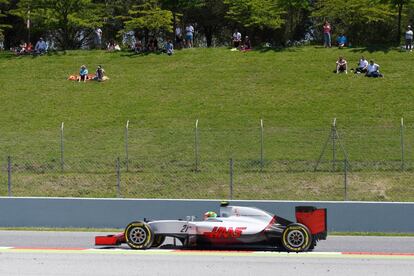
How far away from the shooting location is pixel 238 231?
15133mm

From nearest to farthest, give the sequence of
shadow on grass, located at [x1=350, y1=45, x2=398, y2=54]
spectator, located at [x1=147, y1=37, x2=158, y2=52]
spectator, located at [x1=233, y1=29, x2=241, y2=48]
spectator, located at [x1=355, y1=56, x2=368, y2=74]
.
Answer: spectator, located at [x1=355, y1=56, x2=368, y2=74] < shadow on grass, located at [x1=350, y1=45, x2=398, y2=54] < spectator, located at [x1=233, y1=29, x2=241, y2=48] < spectator, located at [x1=147, y1=37, x2=158, y2=52]

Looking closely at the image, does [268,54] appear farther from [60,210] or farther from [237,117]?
[60,210]

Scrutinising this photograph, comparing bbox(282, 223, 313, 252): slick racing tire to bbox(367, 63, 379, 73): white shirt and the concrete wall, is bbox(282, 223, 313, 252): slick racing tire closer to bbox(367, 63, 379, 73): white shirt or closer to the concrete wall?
the concrete wall

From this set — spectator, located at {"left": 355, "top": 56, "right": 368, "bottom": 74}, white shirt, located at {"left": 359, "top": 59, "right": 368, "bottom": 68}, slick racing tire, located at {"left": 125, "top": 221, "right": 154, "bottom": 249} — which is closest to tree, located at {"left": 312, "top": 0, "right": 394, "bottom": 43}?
white shirt, located at {"left": 359, "top": 59, "right": 368, "bottom": 68}

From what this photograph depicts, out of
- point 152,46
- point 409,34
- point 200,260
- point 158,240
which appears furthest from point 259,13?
point 200,260

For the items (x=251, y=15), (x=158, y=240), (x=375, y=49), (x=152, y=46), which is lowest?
(x=158, y=240)

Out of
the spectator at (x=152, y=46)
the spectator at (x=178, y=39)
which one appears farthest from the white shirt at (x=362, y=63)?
the spectator at (x=152, y=46)

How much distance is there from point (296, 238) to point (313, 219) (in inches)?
19.7

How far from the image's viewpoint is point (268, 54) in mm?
40906

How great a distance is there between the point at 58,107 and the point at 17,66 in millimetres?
8706

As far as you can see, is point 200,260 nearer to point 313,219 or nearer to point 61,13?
point 313,219

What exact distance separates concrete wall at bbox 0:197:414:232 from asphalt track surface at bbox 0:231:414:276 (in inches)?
49.6

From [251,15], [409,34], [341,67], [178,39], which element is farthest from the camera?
[251,15]

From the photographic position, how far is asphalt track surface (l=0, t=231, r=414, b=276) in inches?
514
